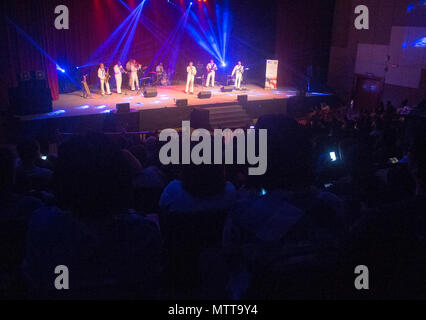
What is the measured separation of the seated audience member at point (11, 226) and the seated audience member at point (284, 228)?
1.11 m

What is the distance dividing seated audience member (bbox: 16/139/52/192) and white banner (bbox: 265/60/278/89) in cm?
1277

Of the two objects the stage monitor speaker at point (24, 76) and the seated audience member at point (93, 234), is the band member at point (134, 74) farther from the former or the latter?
the seated audience member at point (93, 234)

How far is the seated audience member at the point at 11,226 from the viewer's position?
6.32 ft

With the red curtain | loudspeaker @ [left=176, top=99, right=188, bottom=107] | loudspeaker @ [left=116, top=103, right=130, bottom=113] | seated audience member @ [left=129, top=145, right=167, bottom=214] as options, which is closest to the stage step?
loudspeaker @ [left=176, top=99, right=188, bottom=107]

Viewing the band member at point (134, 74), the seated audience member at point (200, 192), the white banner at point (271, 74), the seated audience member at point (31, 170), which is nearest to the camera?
the seated audience member at point (200, 192)

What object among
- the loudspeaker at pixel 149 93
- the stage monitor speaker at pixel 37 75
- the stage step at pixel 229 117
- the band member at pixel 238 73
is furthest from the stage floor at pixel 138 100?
the stage monitor speaker at pixel 37 75

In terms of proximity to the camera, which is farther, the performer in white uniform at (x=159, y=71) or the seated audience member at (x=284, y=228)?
the performer in white uniform at (x=159, y=71)

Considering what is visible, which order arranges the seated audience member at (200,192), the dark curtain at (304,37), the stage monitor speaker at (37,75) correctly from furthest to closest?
1. the dark curtain at (304,37)
2. the stage monitor speaker at (37,75)
3. the seated audience member at (200,192)

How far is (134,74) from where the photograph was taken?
46.6 ft

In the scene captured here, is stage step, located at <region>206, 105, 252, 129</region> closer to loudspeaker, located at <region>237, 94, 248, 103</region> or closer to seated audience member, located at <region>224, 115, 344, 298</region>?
loudspeaker, located at <region>237, 94, 248, 103</region>

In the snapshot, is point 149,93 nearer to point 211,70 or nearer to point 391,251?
point 211,70

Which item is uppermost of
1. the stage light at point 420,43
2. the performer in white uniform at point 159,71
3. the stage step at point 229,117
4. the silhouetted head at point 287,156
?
the stage light at point 420,43
